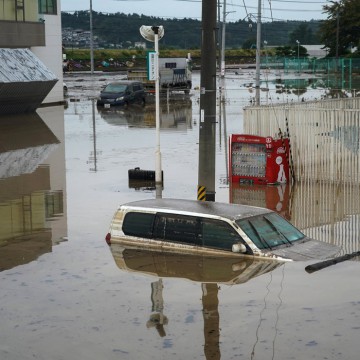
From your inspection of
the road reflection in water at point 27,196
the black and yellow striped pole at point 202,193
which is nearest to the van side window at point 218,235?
the black and yellow striped pole at point 202,193

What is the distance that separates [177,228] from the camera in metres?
16.5

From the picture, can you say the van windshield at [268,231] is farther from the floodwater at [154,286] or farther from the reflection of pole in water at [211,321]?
the reflection of pole in water at [211,321]

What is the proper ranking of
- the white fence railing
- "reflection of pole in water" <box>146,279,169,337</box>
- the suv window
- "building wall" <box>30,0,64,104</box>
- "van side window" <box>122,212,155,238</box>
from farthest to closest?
1. "building wall" <box>30,0,64,104</box>
2. the white fence railing
3. "van side window" <box>122,212,155,238</box>
4. the suv window
5. "reflection of pole in water" <box>146,279,169,337</box>

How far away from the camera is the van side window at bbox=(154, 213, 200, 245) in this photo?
1631 cm

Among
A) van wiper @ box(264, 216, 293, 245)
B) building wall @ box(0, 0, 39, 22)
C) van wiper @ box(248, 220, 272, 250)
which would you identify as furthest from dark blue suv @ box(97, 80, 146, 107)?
van wiper @ box(248, 220, 272, 250)

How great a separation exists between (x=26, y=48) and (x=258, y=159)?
29355mm

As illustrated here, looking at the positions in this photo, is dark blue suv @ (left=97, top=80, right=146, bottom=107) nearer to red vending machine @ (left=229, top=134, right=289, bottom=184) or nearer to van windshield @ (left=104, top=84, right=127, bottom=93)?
van windshield @ (left=104, top=84, right=127, bottom=93)

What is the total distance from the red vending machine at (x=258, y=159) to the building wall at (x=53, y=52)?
101 feet

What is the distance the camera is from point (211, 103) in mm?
19109

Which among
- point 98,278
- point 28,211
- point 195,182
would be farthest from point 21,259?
point 195,182

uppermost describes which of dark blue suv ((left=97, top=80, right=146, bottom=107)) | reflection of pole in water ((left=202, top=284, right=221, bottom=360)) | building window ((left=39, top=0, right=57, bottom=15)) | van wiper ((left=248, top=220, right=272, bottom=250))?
building window ((left=39, top=0, right=57, bottom=15))

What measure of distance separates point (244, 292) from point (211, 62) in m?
6.35

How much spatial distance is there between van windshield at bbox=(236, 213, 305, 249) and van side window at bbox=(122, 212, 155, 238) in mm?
1893

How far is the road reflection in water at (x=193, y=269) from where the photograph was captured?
13625 mm
